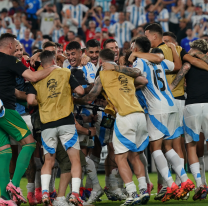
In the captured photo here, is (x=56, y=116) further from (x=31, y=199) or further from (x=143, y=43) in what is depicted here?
(x=143, y=43)

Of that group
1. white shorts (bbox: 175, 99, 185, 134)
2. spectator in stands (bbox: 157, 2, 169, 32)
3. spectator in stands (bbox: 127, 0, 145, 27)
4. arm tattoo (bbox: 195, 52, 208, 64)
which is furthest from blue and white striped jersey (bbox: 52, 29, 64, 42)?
arm tattoo (bbox: 195, 52, 208, 64)

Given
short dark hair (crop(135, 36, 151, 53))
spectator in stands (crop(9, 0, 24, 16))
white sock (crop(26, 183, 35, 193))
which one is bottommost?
white sock (crop(26, 183, 35, 193))

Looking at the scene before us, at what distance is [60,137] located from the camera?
581cm

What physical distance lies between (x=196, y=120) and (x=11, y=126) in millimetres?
2995

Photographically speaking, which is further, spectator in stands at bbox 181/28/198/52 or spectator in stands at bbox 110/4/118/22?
spectator in stands at bbox 110/4/118/22

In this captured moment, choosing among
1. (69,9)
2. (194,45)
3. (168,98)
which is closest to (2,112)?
(168,98)

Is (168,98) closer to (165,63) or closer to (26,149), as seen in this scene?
(165,63)

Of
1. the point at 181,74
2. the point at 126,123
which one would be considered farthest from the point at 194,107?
the point at 126,123

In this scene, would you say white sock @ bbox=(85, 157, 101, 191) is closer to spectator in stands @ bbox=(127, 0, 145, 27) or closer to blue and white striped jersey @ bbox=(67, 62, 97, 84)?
blue and white striped jersey @ bbox=(67, 62, 97, 84)

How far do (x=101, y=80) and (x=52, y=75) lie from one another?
741 mm

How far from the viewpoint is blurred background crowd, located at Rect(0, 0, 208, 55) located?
16234mm

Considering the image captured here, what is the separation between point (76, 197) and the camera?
5.50 meters

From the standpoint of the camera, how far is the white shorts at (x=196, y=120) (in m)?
6.69

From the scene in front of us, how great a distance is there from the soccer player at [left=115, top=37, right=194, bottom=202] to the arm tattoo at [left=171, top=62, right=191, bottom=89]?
400 mm
